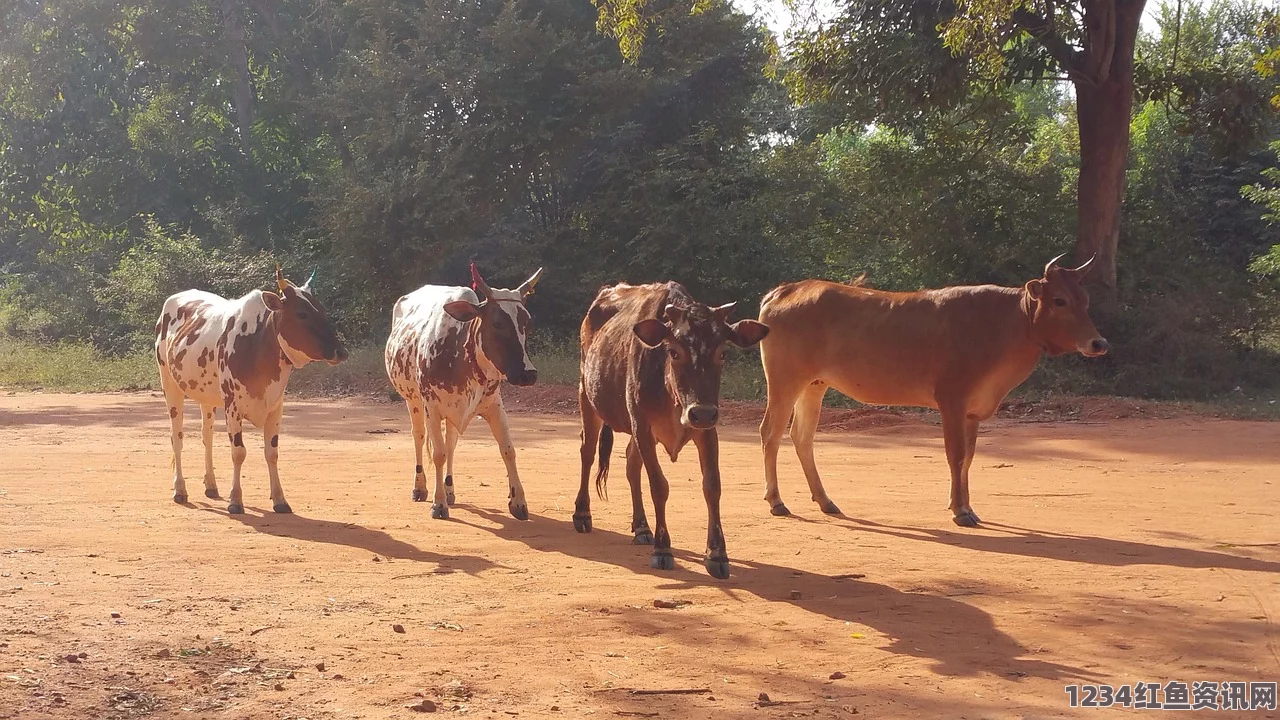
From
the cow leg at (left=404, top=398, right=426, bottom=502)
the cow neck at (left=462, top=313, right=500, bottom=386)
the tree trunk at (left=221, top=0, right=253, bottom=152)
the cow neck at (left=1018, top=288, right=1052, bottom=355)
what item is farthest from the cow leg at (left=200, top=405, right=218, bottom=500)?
the tree trunk at (left=221, top=0, right=253, bottom=152)

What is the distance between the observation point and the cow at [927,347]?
9320mm

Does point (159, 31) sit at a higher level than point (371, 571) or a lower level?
higher

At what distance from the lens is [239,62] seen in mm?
36250

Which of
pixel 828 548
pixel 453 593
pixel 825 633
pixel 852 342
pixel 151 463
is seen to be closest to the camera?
pixel 825 633

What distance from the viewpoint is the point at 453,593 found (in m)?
6.74

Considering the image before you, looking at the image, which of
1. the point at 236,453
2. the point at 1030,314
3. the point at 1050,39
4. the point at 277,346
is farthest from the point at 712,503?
the point at 1050,39

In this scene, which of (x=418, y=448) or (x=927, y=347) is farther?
(x=418, y=448)

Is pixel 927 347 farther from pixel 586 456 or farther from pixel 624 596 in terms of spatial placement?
pixel 624 596

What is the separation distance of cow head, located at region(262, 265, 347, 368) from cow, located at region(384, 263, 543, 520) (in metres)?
0.67

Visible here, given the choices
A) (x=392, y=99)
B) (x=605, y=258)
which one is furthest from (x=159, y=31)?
(x=605, y=258)

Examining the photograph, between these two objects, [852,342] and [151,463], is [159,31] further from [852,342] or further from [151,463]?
[852,342]

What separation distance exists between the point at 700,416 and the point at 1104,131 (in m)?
14.5

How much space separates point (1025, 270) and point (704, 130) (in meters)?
7.84

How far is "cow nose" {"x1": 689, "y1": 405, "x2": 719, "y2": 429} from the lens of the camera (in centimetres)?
678
